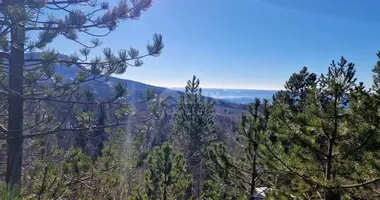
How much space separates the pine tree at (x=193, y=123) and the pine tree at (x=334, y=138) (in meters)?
15.1

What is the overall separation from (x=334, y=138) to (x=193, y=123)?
1585cm

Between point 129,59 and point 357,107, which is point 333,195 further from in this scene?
point 129,59

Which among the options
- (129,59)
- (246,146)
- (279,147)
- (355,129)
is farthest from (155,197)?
(355,129)

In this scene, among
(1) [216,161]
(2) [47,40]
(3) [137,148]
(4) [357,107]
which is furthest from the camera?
(1) [216,161]

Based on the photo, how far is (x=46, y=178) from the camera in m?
3.22

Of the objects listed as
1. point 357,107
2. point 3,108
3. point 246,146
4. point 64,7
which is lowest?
point 246,146

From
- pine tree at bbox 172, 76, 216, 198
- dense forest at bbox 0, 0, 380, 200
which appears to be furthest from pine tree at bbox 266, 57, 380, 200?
pine tree at bbox 172, 76, 216, 198

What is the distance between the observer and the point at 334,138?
295 cm

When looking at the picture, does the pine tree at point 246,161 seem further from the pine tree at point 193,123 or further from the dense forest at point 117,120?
the pine tree at point 193,123

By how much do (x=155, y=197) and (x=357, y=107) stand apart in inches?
205

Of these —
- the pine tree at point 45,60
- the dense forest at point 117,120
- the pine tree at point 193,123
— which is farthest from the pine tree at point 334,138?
the pine tree at point 193,123

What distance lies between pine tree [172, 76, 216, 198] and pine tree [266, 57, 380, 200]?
1513cm

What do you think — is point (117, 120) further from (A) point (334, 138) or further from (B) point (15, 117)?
(A) point (334, 138)

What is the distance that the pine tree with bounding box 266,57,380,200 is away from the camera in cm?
271
